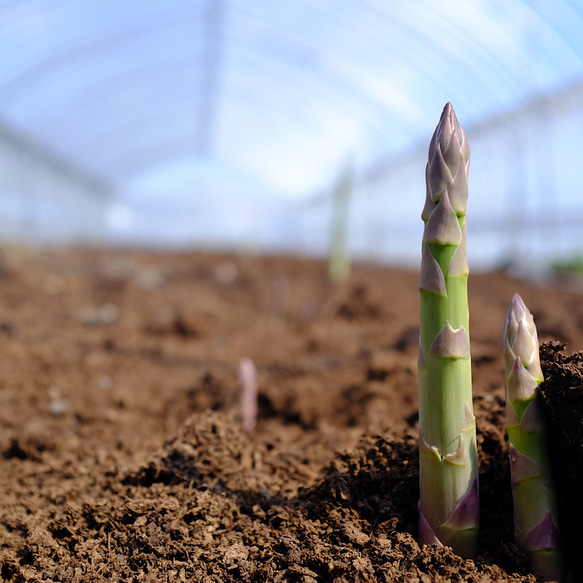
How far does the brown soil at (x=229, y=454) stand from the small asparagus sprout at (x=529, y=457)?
0.22 ft

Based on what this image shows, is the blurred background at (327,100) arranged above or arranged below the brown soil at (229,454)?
above

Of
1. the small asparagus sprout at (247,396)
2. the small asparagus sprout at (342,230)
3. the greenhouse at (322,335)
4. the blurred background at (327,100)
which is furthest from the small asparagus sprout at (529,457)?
the blurred background at (327,100)

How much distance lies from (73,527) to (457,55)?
42.7 feet

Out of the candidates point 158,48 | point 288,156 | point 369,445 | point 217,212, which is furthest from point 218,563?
point 217,212

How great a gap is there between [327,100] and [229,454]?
1949 centimetres

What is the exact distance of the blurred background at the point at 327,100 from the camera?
11.8 metres

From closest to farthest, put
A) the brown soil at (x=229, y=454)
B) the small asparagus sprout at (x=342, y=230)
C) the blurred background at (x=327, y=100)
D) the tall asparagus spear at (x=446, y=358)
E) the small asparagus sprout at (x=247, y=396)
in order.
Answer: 1. the tall asparagus spear at (x=446, y=358)
2. the brown soil at (x=229, y=454)
3. the small asparagus sprout at (x=247, y=396)
4. the small asparagus sprout at (x=342, y=230)
5. the blurred background at (x=327, y=100)

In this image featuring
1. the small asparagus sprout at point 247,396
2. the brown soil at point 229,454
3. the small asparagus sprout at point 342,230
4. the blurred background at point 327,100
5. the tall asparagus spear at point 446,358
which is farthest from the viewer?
the blurred background at point 327,100

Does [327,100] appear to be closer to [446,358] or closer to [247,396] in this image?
[247,396]

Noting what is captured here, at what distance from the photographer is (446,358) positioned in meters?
1.36

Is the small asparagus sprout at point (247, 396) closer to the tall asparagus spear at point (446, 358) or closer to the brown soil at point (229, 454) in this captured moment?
the brown soil at point (229, 454)

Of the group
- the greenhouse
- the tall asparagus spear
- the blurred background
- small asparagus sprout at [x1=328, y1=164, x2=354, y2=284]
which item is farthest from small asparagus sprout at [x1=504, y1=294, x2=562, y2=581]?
the blurred background

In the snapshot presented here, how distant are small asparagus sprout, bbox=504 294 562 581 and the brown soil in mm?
67

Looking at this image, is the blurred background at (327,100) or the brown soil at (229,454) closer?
the brown soil at (229,454)
